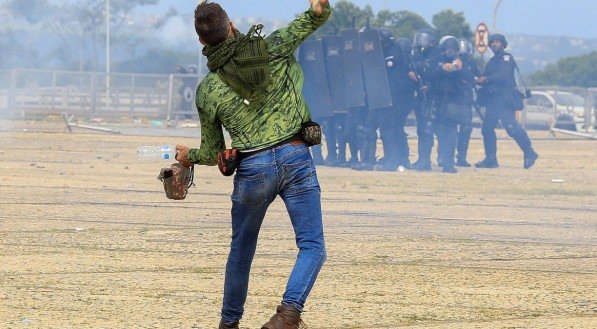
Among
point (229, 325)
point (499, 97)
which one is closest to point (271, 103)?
point (229, 325)

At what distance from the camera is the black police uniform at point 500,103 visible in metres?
23.3

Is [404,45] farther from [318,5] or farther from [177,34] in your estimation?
[177,34]

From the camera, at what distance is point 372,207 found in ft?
49.3

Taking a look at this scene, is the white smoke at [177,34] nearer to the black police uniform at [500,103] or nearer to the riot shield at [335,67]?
the black police uniform at [500,103]

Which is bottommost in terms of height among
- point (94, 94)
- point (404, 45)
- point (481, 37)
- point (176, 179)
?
point (176, 179)

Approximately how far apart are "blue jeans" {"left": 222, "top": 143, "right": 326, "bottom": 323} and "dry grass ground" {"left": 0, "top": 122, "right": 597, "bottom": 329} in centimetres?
83

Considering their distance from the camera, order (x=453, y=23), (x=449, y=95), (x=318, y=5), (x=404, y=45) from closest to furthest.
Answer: (x=318, y=5) < (x=449, y=95) < (x=404, y=45) < (x=453, y=23)

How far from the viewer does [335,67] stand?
21828 millimetres

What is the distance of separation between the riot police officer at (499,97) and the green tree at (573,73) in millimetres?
52082

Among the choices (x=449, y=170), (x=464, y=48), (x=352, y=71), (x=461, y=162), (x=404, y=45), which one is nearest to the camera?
(x=449, y=170)

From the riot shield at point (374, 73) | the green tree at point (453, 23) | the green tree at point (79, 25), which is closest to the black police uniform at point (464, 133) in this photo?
the riot shield at point (374, 73)

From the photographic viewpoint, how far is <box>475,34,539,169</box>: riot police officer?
76.2ft

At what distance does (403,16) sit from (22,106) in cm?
4040

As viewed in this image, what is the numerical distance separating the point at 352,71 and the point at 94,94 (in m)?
17.4
